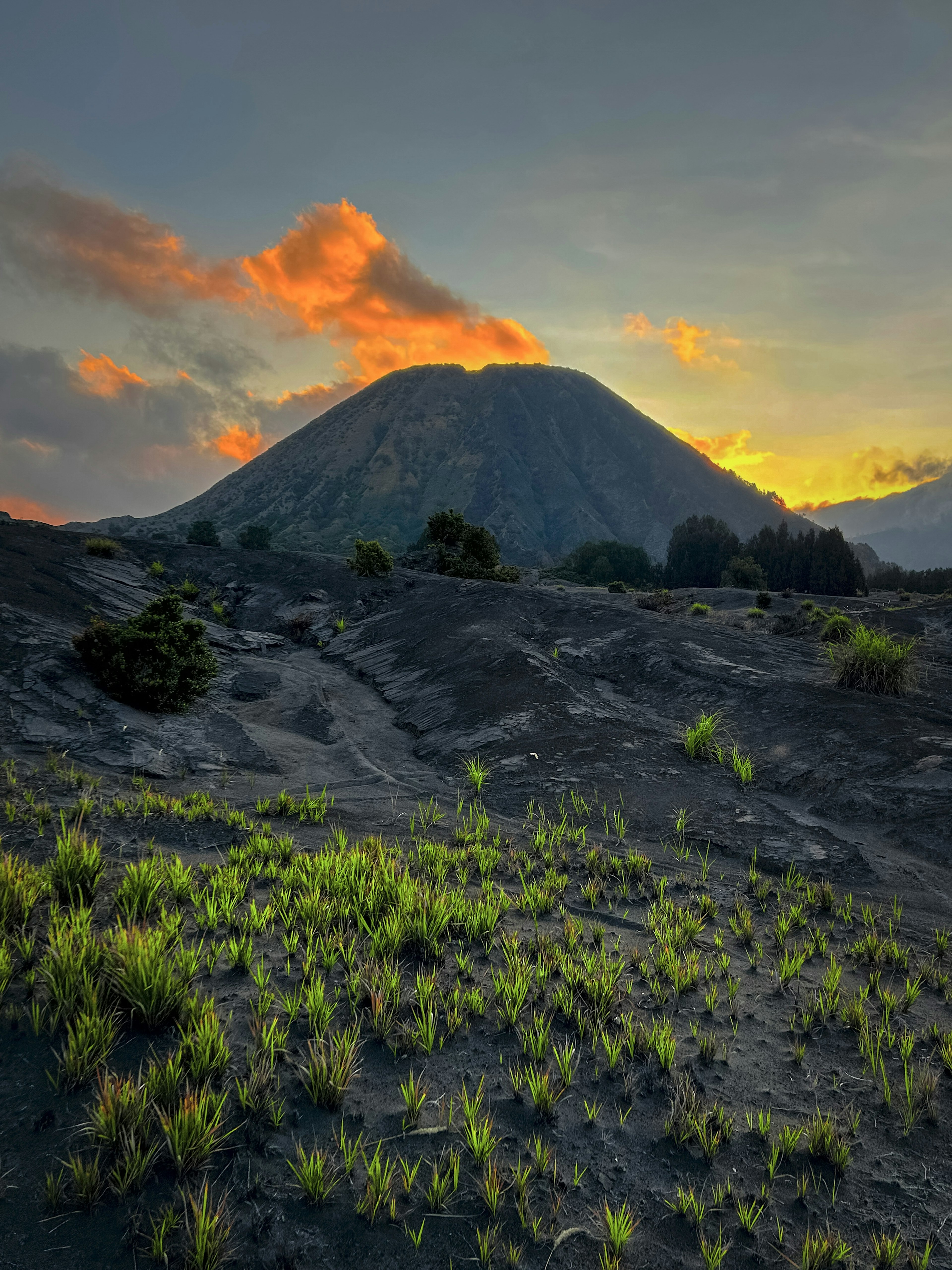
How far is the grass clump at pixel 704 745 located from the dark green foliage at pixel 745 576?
60.0m

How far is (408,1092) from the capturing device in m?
3.64

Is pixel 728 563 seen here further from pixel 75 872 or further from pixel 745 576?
pixel 75 872

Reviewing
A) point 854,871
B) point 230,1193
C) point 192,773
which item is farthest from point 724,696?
point 230,1193

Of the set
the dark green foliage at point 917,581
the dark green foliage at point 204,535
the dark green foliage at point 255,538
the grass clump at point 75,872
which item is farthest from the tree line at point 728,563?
the grass clump at point 75,872

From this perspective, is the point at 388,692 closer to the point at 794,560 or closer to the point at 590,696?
the point at 590,696

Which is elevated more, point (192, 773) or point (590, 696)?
point (590, 696)

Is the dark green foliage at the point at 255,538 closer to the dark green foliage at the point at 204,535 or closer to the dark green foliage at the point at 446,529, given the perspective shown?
the dark green foliage at the point at 204,535

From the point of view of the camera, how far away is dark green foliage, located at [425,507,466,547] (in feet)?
124

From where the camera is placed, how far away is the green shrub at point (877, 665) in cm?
1407

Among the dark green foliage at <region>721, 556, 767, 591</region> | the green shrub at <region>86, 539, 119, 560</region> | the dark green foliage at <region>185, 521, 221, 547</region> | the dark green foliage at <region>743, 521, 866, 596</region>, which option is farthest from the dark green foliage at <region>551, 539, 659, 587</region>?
the green shrub at <region>86, 539, 119, 560</region>

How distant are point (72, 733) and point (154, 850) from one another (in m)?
5.75

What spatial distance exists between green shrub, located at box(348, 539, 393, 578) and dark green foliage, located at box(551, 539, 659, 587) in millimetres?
53253

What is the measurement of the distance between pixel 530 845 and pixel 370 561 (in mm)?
24470

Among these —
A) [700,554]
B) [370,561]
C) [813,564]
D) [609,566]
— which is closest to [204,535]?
[370,561]
